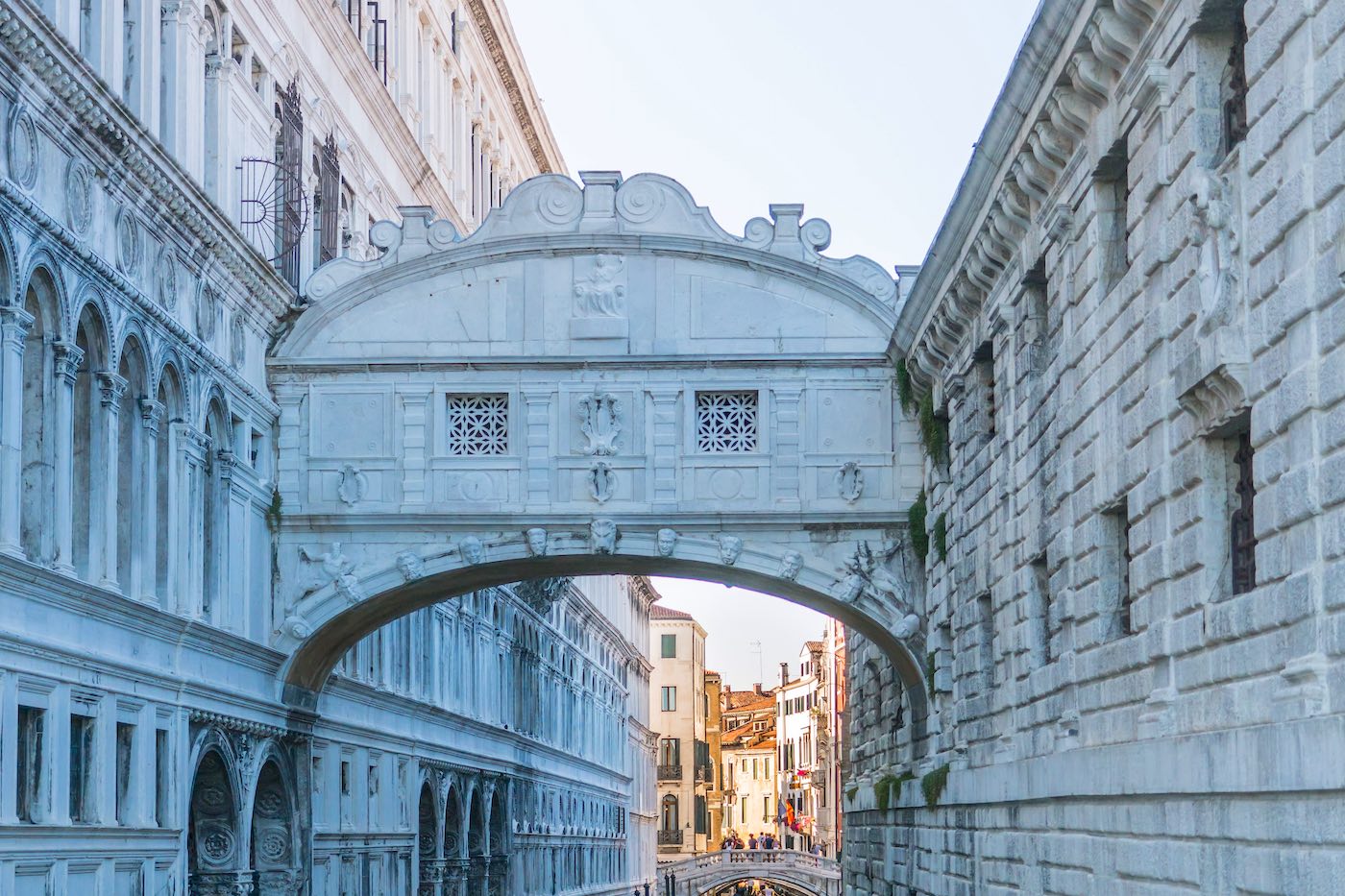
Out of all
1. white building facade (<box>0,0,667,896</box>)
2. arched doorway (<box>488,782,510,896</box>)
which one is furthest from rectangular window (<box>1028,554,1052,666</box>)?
arched doorway (<box>488,782,510,896</box>)

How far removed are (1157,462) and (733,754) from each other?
138539 millimetres

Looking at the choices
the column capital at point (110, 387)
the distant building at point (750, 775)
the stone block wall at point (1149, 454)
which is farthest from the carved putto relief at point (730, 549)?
the distant building at point (750, 775)

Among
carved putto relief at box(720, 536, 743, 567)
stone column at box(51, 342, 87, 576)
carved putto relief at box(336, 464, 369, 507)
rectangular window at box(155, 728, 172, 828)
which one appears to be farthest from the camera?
carved putto relief at box(336, 464, 369, 507)

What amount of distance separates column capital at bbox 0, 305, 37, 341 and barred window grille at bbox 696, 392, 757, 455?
10011 mm

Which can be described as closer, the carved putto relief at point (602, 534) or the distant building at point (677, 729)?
the carved putto relief at point (602, 534)

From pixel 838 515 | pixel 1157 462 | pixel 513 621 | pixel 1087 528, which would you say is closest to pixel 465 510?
pixel 838 515

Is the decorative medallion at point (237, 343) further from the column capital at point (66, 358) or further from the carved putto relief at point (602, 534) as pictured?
the column capital at point (66, 358)

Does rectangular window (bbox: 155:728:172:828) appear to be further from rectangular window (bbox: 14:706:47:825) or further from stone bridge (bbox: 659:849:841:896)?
stone bridge (bbox: 659:849:841:896)

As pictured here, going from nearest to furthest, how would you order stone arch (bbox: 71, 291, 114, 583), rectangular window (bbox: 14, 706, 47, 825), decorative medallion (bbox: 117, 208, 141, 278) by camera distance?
rectangular window (bbox: 14, 706, 47, 825), stone arch (bbox: 71, 291, 114, 583), decorative medallion (bbox: 117, 208, 141, 278)

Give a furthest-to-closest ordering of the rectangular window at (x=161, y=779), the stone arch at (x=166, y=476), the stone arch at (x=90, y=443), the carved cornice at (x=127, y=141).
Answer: the stone arch at (x=166, y=476) → the rectangular window at (x=161, y=779) → the stone arch at (x=90, y=443) → the carved cornice at (x=127, y=141)

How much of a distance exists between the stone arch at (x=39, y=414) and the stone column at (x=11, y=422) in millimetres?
352

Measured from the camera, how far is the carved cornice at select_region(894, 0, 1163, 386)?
16797 mm

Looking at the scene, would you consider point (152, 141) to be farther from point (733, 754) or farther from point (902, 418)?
point (733, 754)

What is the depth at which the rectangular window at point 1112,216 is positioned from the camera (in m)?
17.7
